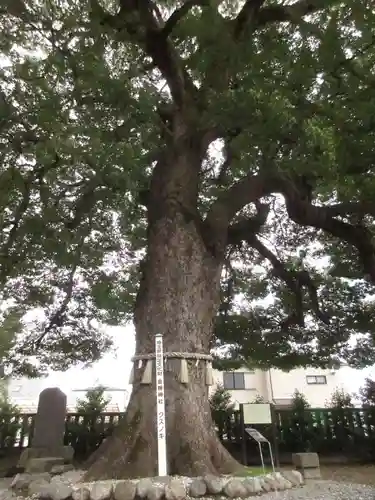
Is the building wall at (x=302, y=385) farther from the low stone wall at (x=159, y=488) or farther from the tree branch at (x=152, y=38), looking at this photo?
the low stone wall at (x=159, y=488)

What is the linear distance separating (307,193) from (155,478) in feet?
14.5

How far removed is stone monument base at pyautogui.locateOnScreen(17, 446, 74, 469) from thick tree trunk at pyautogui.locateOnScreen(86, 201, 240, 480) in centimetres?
272

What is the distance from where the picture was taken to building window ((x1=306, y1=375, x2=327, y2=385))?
19109 millimetres

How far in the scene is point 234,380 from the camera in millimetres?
18391

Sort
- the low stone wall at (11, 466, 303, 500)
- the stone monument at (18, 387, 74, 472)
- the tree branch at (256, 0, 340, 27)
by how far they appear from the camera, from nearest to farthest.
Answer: the low stone wall at (11, 466, 303, 500) < the tree branch at (256, 0, 340, 27) < the stone monument at (18, 387, 74, 472)

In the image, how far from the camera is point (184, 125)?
275 inches

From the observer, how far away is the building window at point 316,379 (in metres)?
19.1

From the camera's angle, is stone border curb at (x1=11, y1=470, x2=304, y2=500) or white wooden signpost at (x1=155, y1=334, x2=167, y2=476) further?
white wooden signpost at (x1=155, y1=334, x2=167, y2=476)

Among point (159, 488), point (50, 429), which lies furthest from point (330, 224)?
point (50, 429)

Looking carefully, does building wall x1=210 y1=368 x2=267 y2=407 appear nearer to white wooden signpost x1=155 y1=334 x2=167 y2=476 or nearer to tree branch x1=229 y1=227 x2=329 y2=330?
tree branch x1=229 y1=227 x2=329 y2=330

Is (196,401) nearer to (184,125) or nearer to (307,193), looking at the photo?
(307,193)

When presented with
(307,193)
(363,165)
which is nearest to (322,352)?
(307,193)

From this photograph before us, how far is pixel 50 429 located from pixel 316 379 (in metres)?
14.7

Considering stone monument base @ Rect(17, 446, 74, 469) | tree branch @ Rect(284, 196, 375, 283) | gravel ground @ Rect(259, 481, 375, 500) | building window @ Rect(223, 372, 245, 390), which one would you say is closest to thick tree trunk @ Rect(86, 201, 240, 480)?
gravel ground @ Rect(259, 481, 375, 500)
